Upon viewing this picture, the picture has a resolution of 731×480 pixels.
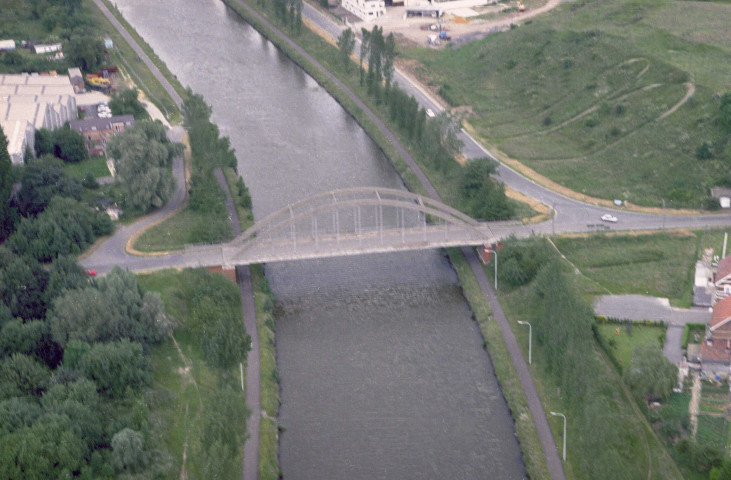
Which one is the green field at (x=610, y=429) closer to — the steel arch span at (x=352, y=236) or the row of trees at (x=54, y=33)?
the steel arch span at (x=352, y=236)

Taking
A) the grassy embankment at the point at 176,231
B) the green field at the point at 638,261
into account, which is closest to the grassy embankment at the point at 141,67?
the grassy embankment at the point at 176,231

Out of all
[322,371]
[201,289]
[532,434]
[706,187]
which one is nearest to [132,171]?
[201,289]

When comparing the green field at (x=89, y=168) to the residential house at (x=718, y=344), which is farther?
the green field at (x=89, y=168)

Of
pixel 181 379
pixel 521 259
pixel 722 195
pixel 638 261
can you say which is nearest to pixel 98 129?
pixel 181 379

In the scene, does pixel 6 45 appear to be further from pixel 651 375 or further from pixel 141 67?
pixel 651 375

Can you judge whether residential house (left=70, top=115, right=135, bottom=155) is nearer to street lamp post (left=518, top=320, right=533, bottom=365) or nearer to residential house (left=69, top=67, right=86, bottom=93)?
residential house (left=69, top=67, right=86, bottom=93)

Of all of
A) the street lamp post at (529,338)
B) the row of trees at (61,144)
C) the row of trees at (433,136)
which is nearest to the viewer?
the street lamp post at (529,338)
